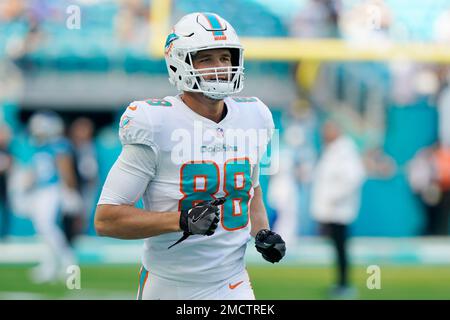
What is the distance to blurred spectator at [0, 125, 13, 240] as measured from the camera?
29.7 ft

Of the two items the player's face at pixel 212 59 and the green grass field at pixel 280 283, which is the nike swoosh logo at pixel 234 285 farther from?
the green grass field at pixel 280 283

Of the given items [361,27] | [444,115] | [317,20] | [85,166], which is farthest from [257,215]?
[444,115]

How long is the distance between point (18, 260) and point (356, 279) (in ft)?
10.3

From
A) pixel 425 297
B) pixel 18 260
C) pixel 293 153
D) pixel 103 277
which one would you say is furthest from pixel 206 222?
pixel 293 153

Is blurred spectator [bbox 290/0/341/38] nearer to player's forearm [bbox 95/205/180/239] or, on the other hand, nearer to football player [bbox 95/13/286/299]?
football player [bbox 95/13/286/299]

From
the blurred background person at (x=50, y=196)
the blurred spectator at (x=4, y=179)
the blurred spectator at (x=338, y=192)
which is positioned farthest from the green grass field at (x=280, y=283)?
the blurred spectator at (x=4, y=179)

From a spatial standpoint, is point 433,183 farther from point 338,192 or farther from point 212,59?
point 212,59

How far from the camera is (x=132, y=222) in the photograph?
2.65 meters

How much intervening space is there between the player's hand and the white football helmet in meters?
0.38

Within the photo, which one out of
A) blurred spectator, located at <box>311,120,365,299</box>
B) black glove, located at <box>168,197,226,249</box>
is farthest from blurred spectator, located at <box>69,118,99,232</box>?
black glove, located at <box>168,197,226,249</box>

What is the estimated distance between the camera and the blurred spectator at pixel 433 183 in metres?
9.73

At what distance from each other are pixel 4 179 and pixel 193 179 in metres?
6.68

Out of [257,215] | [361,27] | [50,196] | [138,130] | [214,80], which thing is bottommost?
[50,196]

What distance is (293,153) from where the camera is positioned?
934 cm
